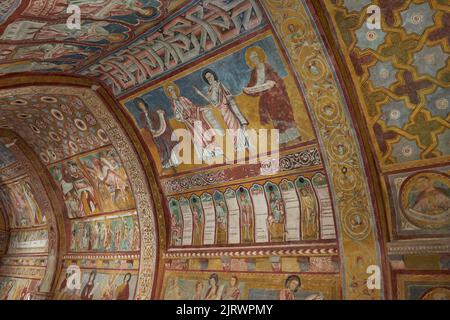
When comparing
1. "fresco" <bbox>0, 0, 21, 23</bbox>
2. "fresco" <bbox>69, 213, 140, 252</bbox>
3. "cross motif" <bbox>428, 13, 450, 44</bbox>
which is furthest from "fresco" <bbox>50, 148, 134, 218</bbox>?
"cross motif" <bbox>428, 13, 450, 44</bbox>

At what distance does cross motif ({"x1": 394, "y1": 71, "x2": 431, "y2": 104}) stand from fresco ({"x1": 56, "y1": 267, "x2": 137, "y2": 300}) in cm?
830

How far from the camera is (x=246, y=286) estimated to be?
8.17 m

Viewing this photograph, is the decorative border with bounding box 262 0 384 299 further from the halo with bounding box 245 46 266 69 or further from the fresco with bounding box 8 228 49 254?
the fresco with bounding box 8 228 49 254

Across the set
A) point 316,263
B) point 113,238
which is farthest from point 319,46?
point 113,238

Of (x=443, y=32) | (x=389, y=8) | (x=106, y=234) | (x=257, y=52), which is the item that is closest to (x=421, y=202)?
(x=443, y=32)

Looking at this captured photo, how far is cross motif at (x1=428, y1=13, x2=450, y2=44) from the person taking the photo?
5.10 metres

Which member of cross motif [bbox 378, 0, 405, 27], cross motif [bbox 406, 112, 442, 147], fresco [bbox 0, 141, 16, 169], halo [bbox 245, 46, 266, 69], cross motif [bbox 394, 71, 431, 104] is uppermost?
fresco [bbox 0, 141, 16, 169]

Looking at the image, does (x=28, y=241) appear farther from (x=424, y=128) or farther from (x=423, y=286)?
(x=424, y=128)

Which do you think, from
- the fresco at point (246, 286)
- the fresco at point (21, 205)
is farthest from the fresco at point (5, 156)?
the fresco at point (246, 286)

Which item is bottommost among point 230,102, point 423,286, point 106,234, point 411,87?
point 423,286

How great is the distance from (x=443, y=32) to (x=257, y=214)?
4.74 meters

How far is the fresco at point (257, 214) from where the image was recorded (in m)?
7.27

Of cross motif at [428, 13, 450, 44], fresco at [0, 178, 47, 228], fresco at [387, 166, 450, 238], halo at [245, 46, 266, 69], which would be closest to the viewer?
cross motif at [428, 13, 450, 44]

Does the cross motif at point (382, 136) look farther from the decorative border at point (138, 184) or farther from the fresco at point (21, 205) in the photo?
the fresco at point (21, 205)
